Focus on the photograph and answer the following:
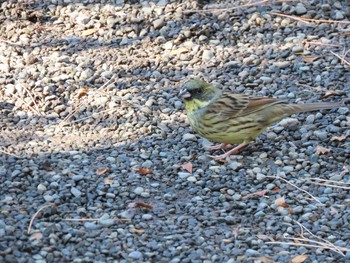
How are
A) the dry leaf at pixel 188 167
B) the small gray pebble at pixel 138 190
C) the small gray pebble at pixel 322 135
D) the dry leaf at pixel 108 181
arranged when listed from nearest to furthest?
the small gray pebble at pixel 138 190
the dry leaf at pixel 108 181
the dry leaf at pixel 188 167
the small gray pebble at pixel 322 135

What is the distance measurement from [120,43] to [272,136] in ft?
7.09

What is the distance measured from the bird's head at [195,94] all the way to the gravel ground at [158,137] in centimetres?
37

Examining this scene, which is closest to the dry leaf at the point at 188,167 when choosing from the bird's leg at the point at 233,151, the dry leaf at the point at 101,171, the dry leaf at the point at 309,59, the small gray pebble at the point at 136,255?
the bird's leg at the point at 233,151

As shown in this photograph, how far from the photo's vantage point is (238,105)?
6996 millimetres

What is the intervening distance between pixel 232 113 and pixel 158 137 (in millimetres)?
676

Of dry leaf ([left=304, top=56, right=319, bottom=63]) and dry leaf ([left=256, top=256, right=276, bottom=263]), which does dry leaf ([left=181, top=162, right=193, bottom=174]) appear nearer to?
dry leaf ([left=256, top=256, right=276, bottom=263])

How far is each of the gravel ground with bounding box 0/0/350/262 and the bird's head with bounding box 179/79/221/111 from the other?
37cm

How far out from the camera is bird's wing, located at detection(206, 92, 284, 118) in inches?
273

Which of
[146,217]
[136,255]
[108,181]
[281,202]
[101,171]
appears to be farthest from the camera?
[101,171]

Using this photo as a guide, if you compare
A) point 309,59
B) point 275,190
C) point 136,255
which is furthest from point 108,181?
point 309,59

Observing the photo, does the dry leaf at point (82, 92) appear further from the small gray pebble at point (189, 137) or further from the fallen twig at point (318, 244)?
the fallen twig at point (318, 244)

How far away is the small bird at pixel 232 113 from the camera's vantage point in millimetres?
6898

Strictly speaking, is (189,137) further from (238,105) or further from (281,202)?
(281,202)

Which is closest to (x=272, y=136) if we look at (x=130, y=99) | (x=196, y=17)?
(x=130, y=99)
